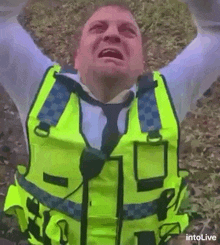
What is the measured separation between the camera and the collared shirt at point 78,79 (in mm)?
815

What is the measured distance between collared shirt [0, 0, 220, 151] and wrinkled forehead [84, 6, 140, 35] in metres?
0.09

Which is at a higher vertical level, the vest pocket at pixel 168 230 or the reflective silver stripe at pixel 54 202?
the reflective silver stripe at pixel 54 202

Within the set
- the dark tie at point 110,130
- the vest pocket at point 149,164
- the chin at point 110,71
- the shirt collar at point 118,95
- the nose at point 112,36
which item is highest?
the nose at point 112,36

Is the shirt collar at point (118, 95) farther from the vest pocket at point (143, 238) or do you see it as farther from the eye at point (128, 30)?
the vest pocket at point (143, 238)

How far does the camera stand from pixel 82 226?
843mm

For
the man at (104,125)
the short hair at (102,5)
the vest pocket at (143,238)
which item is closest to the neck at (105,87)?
the man at (104,125)

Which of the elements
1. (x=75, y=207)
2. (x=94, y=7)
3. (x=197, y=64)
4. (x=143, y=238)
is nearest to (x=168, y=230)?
(x=143, y=238)

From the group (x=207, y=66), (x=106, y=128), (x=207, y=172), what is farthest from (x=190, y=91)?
(x=207, y=172)

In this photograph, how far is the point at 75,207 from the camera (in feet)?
2.75

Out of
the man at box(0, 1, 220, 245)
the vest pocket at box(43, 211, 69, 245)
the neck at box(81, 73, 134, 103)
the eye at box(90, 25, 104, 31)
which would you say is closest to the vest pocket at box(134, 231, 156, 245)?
the man at box(0, 1, 220, 245)

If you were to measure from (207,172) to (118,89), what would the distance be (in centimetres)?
65

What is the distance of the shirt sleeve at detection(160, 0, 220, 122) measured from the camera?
0.82 metres

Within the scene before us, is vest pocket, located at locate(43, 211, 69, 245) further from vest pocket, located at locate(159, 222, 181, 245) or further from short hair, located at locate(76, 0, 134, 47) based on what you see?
short hair, located at locate(76, 0, 134, 47)

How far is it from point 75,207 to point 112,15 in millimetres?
285
